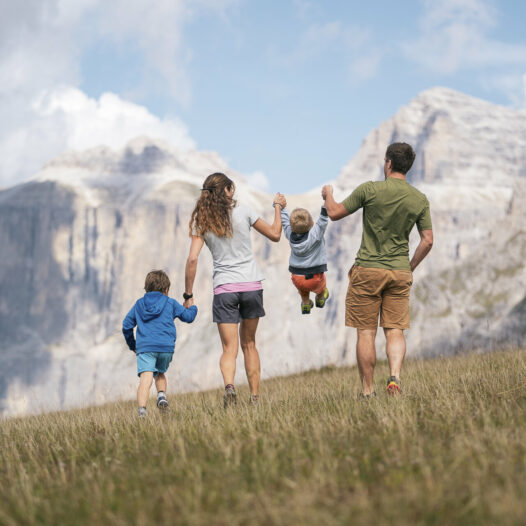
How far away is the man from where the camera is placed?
7184 millimetres

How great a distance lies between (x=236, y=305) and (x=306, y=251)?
221 cm

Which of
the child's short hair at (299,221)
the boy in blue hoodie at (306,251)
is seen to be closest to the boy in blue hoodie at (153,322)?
the boy in blue hoodie at (306,251)

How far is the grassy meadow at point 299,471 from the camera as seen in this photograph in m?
2.90

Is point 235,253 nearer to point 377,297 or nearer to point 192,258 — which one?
point 192,258

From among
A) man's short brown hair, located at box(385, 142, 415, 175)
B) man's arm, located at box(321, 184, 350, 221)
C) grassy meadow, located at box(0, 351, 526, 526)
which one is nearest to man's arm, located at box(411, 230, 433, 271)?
man's short brown hair, located at box(385, 142, 415, 175)

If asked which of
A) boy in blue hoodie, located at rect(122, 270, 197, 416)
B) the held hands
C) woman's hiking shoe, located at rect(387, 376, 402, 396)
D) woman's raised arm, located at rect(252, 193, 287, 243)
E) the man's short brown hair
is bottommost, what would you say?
woman's hiking shoe, located at rect(387, 376, 402, 396)

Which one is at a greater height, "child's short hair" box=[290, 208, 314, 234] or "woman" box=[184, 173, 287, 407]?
"child's short hair" box=[290, 208, 314, 234]

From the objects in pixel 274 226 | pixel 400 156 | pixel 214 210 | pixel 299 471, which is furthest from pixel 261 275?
pixel 299 471

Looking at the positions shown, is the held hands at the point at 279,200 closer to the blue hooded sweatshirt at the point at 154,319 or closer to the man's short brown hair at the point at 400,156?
the man's short brown hair at the point at 400,156

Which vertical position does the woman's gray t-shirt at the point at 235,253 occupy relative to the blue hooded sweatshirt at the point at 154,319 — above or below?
above

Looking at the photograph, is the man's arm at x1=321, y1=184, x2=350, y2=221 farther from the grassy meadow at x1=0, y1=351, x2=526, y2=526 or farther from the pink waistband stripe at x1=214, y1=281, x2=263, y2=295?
the grassy meadow at x1=0, y1=351, x2=526, y2=526

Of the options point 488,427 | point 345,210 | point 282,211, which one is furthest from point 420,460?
point 282,211

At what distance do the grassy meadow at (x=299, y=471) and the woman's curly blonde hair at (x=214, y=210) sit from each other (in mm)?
2839

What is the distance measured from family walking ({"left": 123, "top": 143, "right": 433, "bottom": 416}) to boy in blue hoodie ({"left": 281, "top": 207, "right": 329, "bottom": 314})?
0.54m
